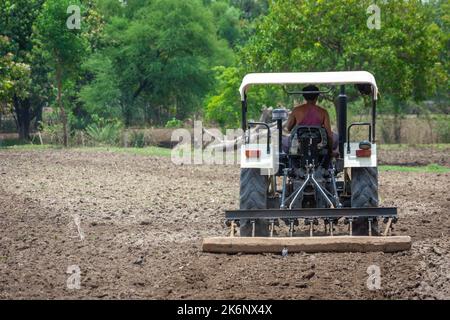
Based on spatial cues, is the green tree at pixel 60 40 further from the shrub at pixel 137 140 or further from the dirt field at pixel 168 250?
the dirt field at pixel 168 250

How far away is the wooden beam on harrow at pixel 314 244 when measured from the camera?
409 inches

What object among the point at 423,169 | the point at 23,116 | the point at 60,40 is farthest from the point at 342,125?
the point at 23,116

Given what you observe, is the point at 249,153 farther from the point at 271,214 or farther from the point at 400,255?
the point at 400,255

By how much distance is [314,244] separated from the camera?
10484mm

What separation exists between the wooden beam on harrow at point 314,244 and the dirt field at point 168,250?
0.10m

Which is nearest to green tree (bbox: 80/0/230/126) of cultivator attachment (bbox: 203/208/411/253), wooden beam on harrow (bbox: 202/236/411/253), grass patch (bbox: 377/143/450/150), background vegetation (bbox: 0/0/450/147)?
background vegetation (bbox: 0/0/450/147)

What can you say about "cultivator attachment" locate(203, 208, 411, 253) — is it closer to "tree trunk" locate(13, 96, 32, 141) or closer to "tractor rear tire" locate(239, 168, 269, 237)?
"tractor rear tire" locate(239, 168, 269, 237)

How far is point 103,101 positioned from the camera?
156ft

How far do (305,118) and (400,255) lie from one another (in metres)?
2.62

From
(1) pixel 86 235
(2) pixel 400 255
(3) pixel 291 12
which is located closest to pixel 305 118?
(2) pixel 400 255

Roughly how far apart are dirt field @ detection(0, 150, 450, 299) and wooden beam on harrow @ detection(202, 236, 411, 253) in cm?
10

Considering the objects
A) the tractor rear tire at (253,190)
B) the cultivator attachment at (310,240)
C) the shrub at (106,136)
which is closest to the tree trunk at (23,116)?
the shrub at (106,136)

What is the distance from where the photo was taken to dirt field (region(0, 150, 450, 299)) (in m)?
8.77

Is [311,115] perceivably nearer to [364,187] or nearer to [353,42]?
[364,187]
